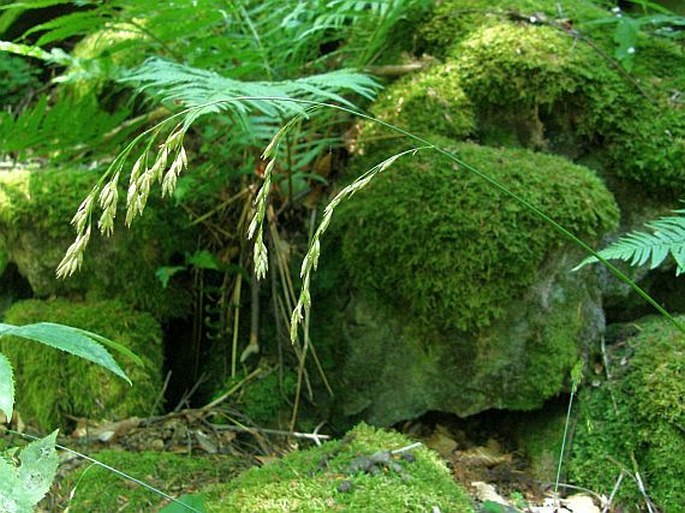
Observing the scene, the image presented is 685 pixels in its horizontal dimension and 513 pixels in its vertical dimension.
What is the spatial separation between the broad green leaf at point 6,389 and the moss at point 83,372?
6.01 ft

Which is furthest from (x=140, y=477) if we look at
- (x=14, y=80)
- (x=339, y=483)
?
(x=14, y=80)

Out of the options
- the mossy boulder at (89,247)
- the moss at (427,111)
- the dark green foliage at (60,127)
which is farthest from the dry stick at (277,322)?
the dark green foliage at (60,127)

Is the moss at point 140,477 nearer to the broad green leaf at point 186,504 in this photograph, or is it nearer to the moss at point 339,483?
the moss at point 339,483

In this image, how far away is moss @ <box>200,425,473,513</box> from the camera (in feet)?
5.47

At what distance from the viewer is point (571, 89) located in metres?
2.95

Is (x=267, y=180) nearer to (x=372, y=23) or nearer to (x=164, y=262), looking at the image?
(x=164, y=262)

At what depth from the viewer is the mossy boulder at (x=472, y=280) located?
254cm

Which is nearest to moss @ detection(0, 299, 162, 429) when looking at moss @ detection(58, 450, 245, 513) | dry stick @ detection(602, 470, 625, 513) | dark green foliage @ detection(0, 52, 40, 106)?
moss @ detection(58, 450, 245, 513)

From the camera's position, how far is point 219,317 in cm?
324

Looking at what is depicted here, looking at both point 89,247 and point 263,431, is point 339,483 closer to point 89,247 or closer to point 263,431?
point 263,431

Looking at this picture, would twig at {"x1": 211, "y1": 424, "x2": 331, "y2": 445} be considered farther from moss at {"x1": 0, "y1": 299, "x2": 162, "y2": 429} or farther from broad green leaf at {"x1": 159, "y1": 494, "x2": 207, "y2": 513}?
broad green leaf at {"x1": 159, "y1": 494, "x2": 207, "y2": 513}

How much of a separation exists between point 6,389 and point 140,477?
4.38 ft

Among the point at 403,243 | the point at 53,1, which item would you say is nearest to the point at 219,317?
the point at 403,243

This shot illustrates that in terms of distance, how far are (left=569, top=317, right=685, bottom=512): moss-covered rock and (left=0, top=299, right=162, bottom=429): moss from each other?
1.74 meters
